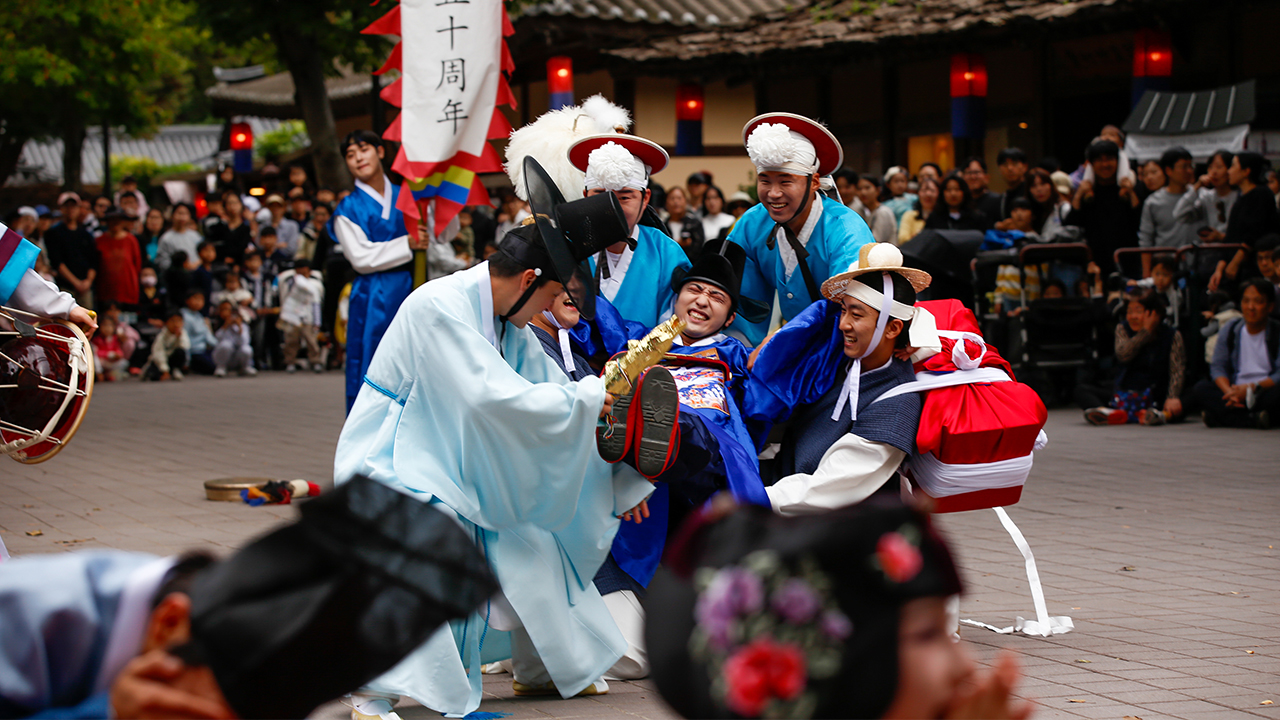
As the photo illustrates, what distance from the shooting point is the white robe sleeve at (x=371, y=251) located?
22.2 feet

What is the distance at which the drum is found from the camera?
3.92 meters

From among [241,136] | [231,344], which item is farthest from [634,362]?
[241,136]

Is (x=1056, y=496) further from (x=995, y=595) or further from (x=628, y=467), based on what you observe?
(x=628, y=467)

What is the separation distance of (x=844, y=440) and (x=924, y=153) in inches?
472

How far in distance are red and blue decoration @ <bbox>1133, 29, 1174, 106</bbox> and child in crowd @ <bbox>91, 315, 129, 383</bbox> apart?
36.8 ft

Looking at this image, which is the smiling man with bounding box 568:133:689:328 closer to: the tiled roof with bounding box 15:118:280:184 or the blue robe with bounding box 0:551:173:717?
the blue robe with bounding box 0:551:173:717

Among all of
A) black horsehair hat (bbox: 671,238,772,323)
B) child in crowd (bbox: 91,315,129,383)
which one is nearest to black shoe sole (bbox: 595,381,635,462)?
black horsehair hat (bbox: 671,238,772,323)

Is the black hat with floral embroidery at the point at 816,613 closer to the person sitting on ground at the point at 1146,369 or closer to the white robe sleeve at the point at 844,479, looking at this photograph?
the white robe sleeve at the point at 844,479

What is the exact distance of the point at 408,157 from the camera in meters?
6.16

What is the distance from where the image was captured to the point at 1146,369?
31.9ft

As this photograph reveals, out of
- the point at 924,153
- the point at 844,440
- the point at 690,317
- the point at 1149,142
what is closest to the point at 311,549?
the point at 844,440

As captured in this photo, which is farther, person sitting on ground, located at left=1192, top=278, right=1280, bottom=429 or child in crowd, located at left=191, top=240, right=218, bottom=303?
child in crowd, located at left=191, top=240, right=218, bottom=303

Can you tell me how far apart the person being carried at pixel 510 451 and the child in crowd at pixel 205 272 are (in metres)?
12.3

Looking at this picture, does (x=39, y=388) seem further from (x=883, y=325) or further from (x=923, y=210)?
(x=923, y=210)
